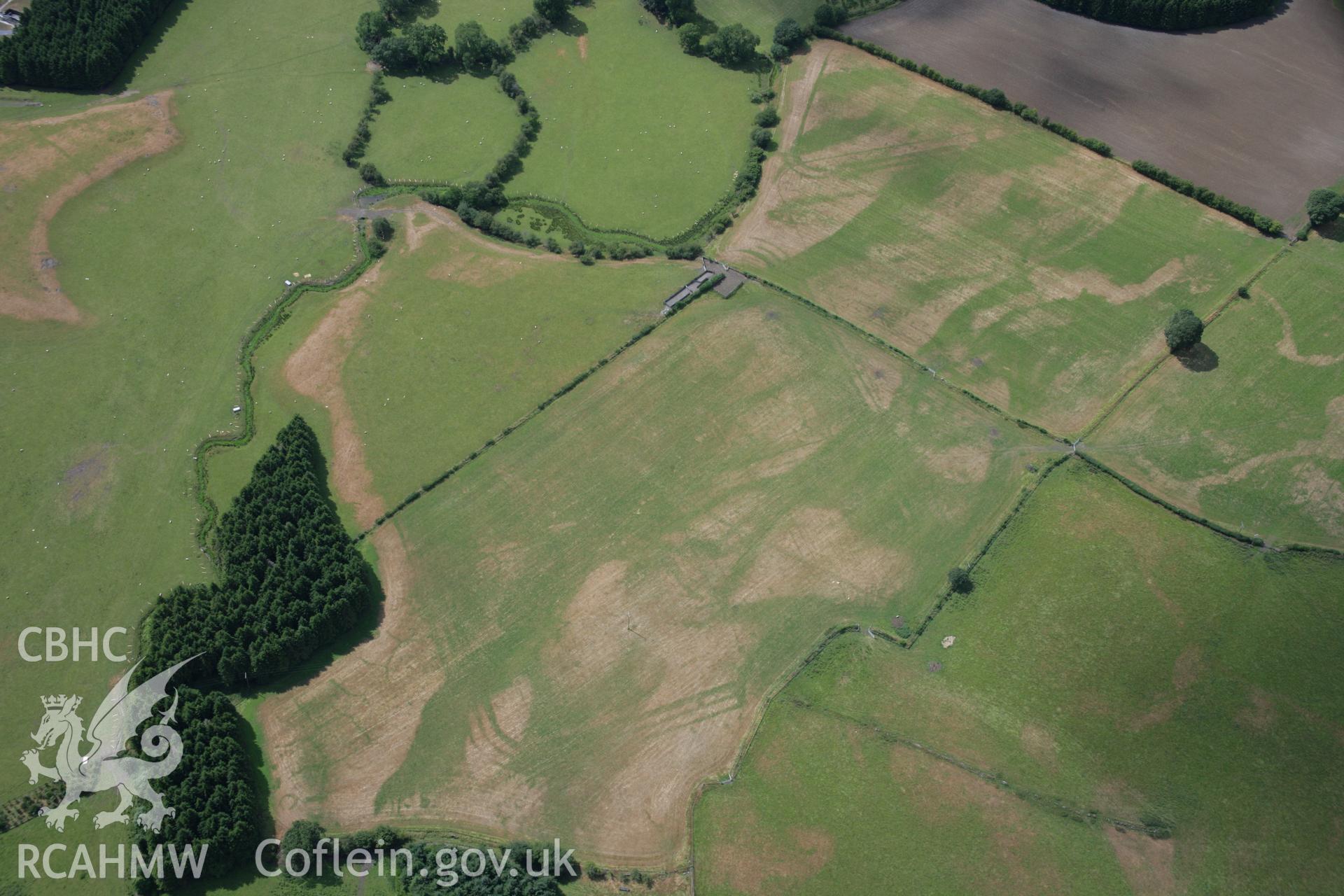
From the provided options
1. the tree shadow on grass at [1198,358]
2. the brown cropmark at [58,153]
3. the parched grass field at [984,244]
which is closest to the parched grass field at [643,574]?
the parched grass field at [984,244]

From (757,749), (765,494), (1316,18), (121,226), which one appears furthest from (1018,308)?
(121,226)

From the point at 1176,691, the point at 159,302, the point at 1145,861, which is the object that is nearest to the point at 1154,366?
the point at 1176,691

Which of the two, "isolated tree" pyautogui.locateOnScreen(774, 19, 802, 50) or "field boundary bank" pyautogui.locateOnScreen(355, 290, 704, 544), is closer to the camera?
"field boundary bank" pyautogui.locateOnScreen(355, 290, 704, 544)

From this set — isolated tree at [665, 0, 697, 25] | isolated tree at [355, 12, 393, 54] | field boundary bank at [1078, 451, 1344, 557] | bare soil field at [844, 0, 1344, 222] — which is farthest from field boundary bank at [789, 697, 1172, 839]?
isolated tree at [355, 12, 393, 54]

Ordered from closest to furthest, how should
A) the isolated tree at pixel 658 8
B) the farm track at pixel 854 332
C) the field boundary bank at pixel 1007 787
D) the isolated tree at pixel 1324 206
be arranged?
the field boundary bank at pixel 1007 787 < the farm track at pixel 854 332 < the isolated tree at pixel 1324 206 < the isolated tree at pixel 658 8

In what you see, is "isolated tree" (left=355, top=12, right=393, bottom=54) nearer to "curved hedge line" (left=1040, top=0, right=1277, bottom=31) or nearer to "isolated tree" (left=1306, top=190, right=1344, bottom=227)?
"curved hedge line" (left=1040, top=0, right=1277, bottom=31)

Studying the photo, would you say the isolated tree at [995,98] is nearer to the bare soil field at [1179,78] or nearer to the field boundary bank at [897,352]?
the bare soil field at [1179,78]

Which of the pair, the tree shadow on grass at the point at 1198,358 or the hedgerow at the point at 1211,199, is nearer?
the tree shadow on grass at the point at 1198,358
